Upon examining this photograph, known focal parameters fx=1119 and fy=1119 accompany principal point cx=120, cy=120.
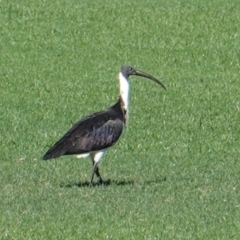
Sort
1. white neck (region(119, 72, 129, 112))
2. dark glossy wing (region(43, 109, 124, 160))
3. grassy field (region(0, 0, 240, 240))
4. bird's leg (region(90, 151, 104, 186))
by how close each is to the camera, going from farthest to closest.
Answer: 1. white neck (region(119, 72, 129, 112))
2. bird's leg (region(90, 151, 104, 186))
3. dark glossy wing (region(43, 109, 124, 160))
4. grassy field (region(0, 0, 240, 240))

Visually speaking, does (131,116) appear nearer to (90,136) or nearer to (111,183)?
(111,183)

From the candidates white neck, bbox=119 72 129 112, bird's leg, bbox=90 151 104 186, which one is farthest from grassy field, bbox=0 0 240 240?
white neck, bbox=119 72 129 112

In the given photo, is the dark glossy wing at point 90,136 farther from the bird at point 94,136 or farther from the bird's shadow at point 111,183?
the bird's shadow at point 111,183

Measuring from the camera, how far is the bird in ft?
40.7

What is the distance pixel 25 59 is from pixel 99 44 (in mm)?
1818

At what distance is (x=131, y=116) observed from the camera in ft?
Result: 55.8

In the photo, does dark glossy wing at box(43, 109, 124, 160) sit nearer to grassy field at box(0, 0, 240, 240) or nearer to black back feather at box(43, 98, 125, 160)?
black back feather at box(43, 98, 125, 160)

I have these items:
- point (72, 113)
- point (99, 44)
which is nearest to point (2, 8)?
point (99, 44)

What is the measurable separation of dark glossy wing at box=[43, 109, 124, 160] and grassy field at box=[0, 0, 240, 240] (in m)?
0.43

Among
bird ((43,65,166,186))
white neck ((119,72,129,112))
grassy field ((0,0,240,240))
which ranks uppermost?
white neck ((119,72,129,112))

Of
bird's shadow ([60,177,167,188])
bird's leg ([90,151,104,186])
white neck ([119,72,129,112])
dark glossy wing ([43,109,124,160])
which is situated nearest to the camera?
dark glossy wing ([43,109,124,160])

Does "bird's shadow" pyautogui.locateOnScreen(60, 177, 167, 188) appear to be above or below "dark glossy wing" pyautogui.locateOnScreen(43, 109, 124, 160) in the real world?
below

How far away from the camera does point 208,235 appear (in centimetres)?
1027

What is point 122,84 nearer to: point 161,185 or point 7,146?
point 161,185
